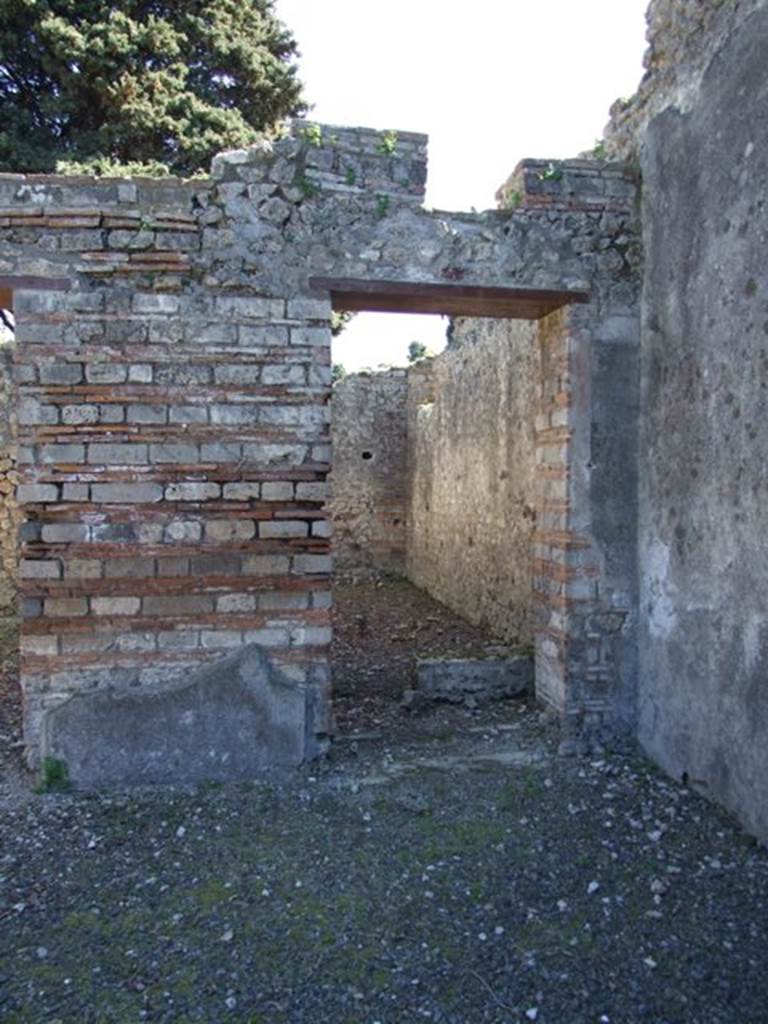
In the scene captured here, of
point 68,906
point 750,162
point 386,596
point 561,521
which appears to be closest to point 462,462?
point 386,596

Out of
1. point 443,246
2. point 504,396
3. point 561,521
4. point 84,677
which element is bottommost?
point 84,677

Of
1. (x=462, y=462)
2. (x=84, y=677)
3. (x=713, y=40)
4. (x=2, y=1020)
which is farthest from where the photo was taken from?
(x=462, y=462)

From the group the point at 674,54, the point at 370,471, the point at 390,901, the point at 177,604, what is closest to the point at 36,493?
the point at 177,604

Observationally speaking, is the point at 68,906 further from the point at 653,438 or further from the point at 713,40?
the point at 713,40

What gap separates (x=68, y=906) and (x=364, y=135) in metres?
4.32

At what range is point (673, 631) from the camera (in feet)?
15.1

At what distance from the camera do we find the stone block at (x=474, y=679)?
6098mm

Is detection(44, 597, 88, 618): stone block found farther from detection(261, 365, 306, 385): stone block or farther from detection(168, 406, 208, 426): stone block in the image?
detection(261, 365, 306, 385): stone block

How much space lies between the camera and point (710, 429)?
4227 millimetres

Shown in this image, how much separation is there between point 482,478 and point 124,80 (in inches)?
390

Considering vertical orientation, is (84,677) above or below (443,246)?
below

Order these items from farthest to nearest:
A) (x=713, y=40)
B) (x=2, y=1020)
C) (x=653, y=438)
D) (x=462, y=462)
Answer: (x=462, y=462) < (x=653, y=438) < (x=713, y=40) < (x=2, y=1020)

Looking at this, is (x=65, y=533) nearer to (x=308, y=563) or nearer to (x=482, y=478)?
(x=308, y=563)

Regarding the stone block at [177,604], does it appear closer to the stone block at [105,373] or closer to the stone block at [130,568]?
the stone block at [130,568]
